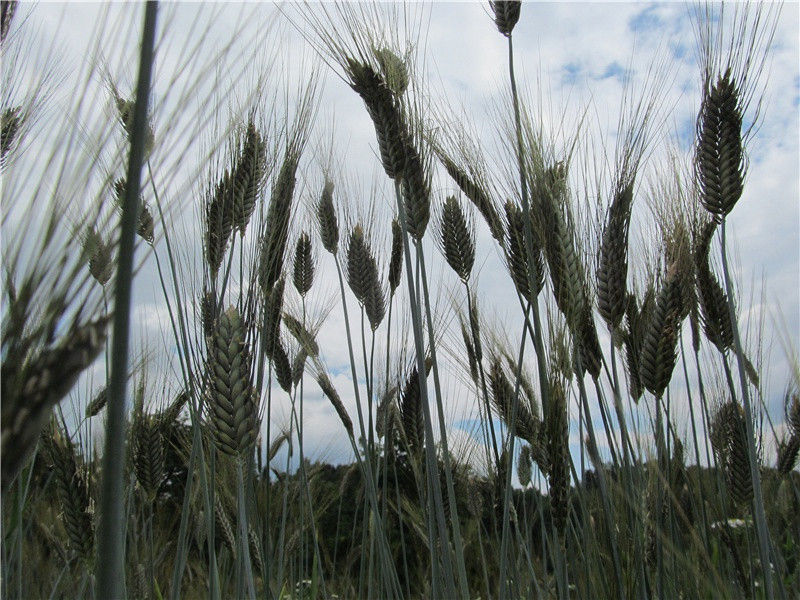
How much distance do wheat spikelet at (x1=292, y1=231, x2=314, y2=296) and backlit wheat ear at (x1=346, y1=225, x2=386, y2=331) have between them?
0.41 metres

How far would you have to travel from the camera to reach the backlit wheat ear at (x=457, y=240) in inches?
108

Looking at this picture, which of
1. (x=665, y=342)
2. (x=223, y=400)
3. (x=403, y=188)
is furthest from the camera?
(x=403, y=188)

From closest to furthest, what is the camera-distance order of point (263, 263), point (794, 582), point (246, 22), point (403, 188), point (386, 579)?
point (246, 22) → point (263, 263) → point (403, 188) → point (386, 579) → point (794, 582)

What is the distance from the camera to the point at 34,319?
31.5 inches

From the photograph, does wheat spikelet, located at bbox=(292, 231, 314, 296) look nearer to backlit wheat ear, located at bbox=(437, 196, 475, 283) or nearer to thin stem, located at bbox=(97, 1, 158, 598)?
backlit wheat ear, located at bbox=(437, 196, 475, 283)

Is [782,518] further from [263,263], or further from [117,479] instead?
[117,479]

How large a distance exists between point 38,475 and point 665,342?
3.29 metres

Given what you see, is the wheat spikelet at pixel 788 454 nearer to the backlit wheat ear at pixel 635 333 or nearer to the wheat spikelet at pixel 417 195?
the backlit wheat ear at pixel 635 333

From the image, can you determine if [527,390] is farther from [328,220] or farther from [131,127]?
[131,127]

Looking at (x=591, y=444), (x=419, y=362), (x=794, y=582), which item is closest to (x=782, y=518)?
(x=794, y=582)

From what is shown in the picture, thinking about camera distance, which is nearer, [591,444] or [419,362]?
[419,362]

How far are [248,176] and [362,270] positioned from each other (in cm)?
99

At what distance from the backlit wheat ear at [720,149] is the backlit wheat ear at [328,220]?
163cm

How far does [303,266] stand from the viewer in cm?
340
